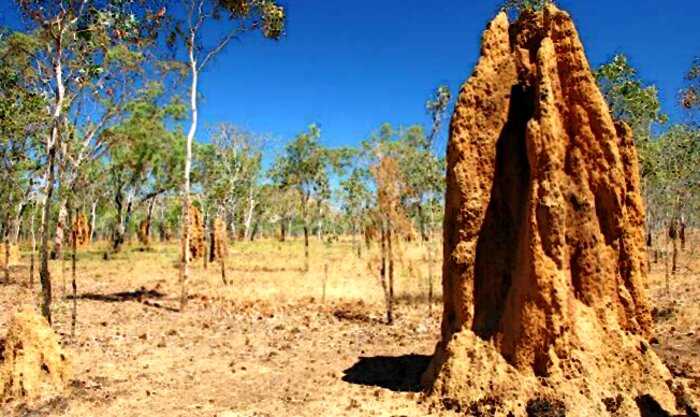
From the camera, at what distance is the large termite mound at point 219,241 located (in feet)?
109

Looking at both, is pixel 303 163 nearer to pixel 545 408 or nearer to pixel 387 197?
pixel 387 197

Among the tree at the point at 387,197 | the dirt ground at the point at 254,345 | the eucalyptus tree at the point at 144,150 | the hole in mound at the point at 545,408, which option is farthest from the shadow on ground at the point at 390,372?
the eucalyptus tree at the point at 144,150

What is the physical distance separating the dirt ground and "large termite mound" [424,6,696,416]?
1689 mm

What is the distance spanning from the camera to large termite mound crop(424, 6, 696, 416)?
9883 millimetres

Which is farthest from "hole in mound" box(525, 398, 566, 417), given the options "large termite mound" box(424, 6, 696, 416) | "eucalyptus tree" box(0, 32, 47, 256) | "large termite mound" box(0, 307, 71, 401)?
"eucalyptus tree" box(0, 32, 47, 256)

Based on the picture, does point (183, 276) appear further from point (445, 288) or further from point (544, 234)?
point (544, 234)

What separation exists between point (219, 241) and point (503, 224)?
28209mm

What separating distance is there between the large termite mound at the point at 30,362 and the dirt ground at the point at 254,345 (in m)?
0.31

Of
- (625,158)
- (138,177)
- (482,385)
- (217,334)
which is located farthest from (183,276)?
(138,177)

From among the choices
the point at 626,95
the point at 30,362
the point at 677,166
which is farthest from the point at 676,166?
the point at 30,362

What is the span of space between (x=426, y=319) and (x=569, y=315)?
1178 centimetres

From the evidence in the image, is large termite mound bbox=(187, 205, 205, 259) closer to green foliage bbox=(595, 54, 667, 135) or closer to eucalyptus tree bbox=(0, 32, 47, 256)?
eucalyptus tree bbox=(0, 32, 47, 256)

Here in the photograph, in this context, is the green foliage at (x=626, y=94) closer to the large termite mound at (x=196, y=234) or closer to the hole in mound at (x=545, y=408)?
the hole in mound at (x=545, y=408)

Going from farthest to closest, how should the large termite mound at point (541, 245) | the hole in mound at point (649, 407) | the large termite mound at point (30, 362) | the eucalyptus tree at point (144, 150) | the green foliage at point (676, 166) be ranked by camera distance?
the eucalyptus tree at point (144, 150), the green foliage at point (676, 166), the large termite mound at point (30, 362), the large termite mound at point (541, 245), the hole in mound at point (649, 407)
